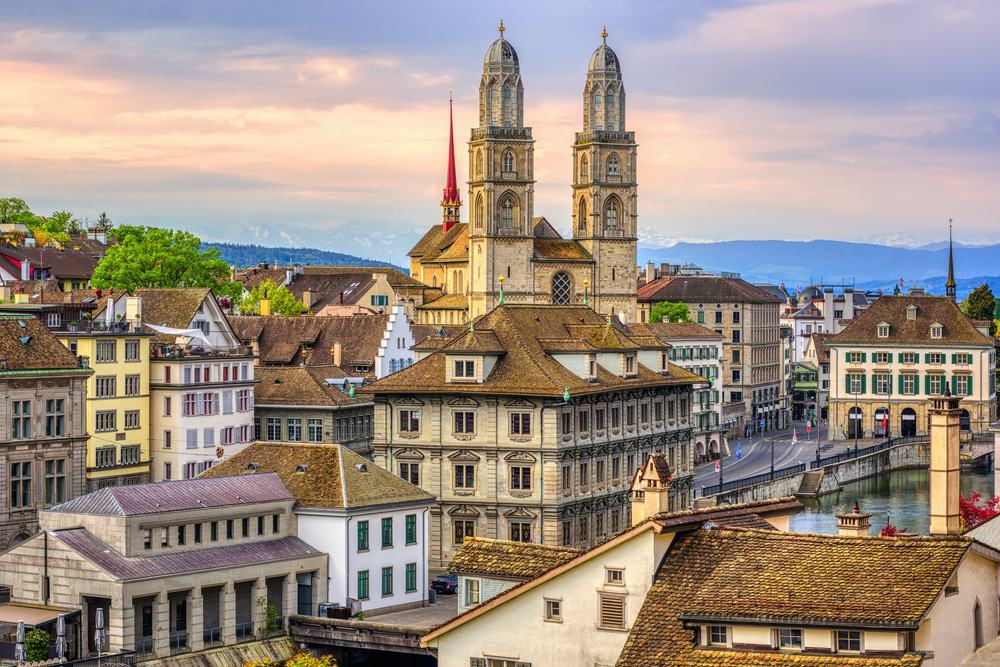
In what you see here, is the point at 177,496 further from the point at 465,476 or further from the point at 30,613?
the point at 465,476

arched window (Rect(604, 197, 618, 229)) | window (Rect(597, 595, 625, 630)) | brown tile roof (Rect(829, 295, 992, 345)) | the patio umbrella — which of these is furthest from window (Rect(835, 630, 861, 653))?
arched window (Rect(604, 197, 618, 229))

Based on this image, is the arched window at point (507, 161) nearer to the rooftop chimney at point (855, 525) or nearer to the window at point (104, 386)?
the window at point (104, 386)

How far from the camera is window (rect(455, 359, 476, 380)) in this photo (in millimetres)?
93312

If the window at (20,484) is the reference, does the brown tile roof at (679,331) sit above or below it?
above

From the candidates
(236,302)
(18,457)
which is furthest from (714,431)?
(18,457)

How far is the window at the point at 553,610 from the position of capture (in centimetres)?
4838

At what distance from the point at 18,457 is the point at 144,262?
60.9m

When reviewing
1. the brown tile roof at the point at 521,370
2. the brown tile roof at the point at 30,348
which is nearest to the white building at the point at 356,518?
the brown tile roof at the point at 521,370

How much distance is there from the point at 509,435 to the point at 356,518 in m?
15.6

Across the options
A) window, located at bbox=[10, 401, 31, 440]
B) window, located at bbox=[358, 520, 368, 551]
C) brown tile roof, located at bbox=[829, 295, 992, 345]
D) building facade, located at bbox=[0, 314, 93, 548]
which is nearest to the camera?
window, located at bbox=[358, 520, 368, 551]

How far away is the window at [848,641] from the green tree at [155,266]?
107 meters

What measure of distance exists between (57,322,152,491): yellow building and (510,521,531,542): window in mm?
20941

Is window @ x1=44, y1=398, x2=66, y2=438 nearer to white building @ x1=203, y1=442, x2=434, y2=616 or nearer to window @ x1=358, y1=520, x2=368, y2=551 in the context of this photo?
white building @ x1=203, y1=442, x2=434, y2=616

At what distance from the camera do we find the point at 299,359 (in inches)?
4961
